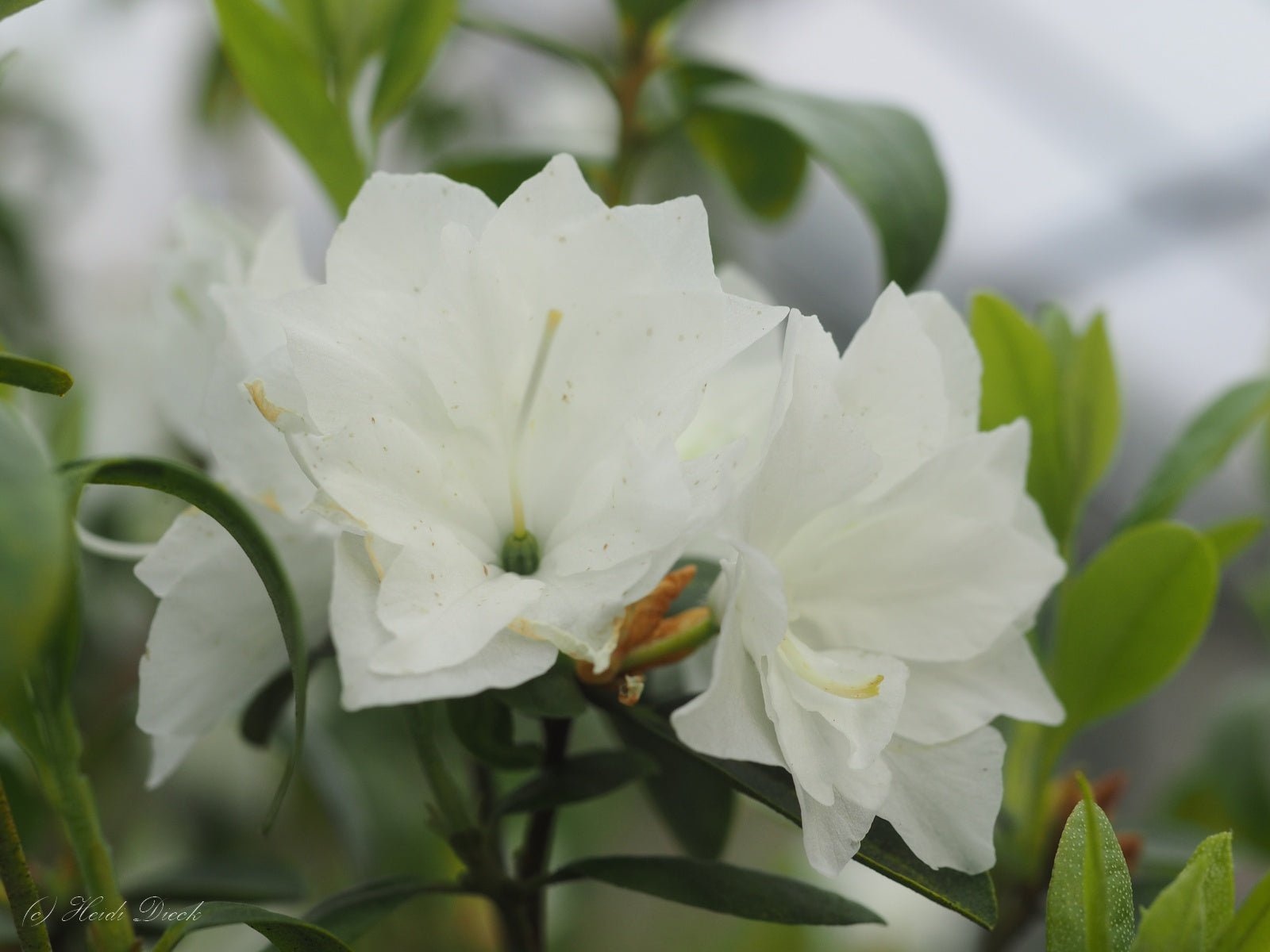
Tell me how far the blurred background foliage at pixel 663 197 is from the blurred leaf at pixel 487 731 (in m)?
0.31

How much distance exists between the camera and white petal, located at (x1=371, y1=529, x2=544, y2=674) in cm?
37

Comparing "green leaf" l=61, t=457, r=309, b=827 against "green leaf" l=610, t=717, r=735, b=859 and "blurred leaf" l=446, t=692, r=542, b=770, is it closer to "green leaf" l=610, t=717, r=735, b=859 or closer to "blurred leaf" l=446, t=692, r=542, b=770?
"blurred leaf" l=446, t=692, r=542, b=770

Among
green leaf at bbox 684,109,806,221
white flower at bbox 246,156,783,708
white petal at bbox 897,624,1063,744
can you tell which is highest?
white flower at bbox 246,156,783,708

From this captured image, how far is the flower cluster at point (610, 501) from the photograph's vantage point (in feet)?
1.31

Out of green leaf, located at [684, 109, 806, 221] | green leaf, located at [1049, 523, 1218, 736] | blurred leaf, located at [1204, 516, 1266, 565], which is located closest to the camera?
green leaf, located at [1049, 523, 1218, 736]

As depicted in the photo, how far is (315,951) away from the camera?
45 centimetres

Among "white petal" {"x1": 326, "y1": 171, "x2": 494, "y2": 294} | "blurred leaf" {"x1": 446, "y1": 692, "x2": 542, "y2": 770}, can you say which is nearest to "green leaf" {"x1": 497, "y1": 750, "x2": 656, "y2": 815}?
"blurred leaf" {"x1": 446, "y1": 692, "x2": 542, "y2": 770}

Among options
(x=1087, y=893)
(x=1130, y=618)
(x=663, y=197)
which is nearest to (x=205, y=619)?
(x=1087, y=893)

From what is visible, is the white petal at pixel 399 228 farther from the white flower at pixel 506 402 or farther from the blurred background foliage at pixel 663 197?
the blurred background foliage at pixel 663 197

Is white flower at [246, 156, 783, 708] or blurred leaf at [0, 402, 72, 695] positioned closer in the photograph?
blurred leaf at [0, 402, 72, 695]

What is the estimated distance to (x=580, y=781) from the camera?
52 cm

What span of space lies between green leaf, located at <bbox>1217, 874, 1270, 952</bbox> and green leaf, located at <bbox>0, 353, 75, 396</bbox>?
18.8 inches

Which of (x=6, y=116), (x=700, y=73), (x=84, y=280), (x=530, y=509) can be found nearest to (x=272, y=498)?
(x=530, y=509)

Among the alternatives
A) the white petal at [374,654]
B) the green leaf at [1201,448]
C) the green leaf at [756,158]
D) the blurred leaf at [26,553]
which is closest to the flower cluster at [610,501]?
the white petal at [374,654]
